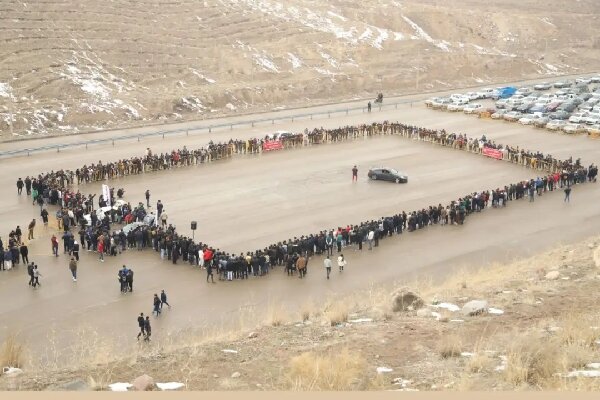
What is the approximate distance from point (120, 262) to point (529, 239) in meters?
16.4

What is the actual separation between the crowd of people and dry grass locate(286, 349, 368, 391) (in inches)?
505

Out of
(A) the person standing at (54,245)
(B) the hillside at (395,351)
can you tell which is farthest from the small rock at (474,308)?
(A) the person standing at (54,245)

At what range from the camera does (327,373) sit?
40.5 feet

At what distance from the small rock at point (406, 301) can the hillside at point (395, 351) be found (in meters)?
0.06

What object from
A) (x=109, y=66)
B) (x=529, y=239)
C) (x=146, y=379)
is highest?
(x=109, y=66)

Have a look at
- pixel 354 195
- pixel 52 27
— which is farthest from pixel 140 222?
pixel 52 27

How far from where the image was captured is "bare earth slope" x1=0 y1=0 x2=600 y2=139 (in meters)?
62.3

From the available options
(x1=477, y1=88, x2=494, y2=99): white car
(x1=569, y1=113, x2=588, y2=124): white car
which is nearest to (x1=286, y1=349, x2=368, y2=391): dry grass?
(x1=569, y1=113, x2=588, y2=124): white car

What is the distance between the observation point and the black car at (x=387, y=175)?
39.5 m

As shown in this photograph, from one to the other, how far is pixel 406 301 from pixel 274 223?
1458 centimetres

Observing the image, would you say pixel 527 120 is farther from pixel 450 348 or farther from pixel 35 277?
pixel 450 348

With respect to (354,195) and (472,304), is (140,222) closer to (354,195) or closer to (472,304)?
(354,195)

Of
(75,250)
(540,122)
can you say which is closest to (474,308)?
(75,250)

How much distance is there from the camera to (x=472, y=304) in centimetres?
1802
